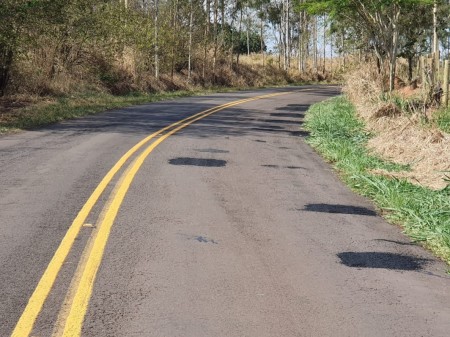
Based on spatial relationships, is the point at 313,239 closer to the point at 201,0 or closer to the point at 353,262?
the point at 353,262

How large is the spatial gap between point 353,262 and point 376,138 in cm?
878

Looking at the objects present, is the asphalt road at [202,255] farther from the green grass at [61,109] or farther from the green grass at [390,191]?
the green grass at [61,109]

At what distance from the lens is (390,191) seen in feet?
28.8

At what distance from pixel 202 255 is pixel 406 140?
336 inches

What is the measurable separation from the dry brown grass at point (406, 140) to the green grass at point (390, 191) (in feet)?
1.25

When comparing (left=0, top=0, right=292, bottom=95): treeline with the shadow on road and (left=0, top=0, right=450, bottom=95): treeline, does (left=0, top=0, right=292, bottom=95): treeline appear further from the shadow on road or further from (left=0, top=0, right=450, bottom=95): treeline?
the shadow on road

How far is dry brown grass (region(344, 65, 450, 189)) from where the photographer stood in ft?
34.2

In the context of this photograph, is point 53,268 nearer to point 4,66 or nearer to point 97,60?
point 4,66

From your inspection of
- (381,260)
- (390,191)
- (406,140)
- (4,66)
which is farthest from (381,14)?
(381,260)

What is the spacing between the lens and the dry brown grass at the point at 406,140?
10.4m

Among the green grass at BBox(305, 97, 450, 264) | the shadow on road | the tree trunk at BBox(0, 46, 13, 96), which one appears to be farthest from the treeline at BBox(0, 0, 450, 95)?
the green grass at BBox(305, 97, 450, 264)

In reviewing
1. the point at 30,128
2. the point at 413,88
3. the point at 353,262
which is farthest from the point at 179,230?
the point at 413,88

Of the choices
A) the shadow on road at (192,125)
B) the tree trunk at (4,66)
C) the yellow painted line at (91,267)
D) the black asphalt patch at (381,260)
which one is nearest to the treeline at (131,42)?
the tree trunk at (4,66)

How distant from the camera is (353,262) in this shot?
19.3ft
